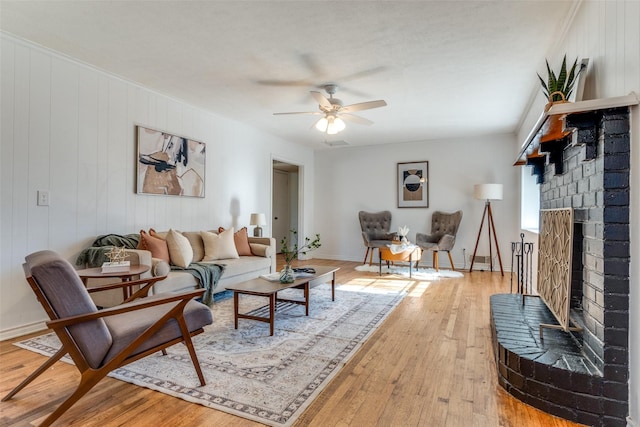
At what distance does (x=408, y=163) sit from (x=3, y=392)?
630cm

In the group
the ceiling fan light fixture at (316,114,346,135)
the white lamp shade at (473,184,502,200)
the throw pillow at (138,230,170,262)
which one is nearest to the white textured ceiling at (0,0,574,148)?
the ceiling fan light fixture at (316,114,346,135)

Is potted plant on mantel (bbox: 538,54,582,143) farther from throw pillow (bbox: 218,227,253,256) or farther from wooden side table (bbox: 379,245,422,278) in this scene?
throw pillow (bbox: 218,227,253,256)

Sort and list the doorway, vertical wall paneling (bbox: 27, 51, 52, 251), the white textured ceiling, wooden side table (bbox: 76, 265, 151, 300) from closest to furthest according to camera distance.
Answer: the white textured ceiling, wooden side table (bbox: 76, 265, 151, 300), vertical wall paneling (bbox: 27, 51, 52, 251), the doorway

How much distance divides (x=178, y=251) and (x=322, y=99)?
2.18 m

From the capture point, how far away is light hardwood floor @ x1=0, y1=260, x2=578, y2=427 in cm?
166

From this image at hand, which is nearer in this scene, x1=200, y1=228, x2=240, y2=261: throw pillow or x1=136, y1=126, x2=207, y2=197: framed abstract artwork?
x1=136, y1=126, x2=207, y2=197: framed abstract artwork

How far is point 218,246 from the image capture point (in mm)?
4156

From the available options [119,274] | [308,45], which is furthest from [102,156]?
[308,45]

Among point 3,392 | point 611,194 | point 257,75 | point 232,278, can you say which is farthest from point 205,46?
point 611,194

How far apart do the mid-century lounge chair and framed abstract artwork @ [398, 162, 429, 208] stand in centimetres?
542

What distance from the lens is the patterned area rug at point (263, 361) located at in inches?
71.7

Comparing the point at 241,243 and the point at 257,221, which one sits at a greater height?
the point at 257,221

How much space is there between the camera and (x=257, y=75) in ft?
11.4

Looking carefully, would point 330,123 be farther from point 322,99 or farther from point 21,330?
point 21,330
